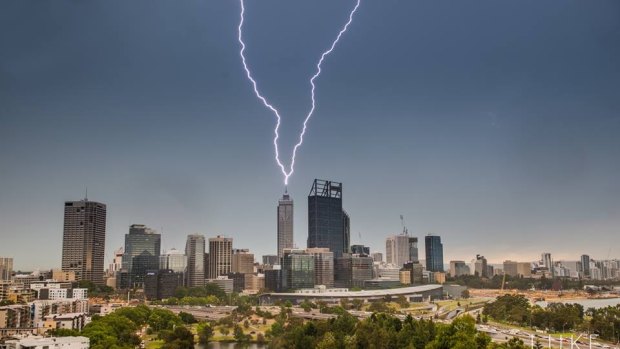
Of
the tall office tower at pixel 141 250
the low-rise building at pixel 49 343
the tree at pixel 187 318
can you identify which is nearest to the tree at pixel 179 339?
the low-rise building at pixel 49 343

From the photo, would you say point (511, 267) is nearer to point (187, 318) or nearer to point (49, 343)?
point (187, 318)

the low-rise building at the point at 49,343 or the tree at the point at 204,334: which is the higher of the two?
the low-rise building at the point at 49,343

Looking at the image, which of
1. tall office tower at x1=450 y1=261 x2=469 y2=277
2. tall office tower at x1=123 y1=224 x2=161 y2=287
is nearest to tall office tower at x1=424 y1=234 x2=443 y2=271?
tall office tower at x1=450 y1=261 x2=469 y2=277

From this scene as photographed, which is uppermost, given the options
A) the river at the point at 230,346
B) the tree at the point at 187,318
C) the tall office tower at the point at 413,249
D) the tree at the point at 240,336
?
the tall office tower at the point at 413,249

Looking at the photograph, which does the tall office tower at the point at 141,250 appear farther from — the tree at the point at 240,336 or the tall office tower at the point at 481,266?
the tall office tower at the point at 481,266

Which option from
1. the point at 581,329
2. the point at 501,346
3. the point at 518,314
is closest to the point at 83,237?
the point at 518,314

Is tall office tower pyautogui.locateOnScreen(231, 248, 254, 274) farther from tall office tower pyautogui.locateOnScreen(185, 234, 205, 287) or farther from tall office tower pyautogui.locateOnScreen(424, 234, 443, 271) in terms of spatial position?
tall office tower pyautogui.locateOnScreen(424, 234, 443, 271)
